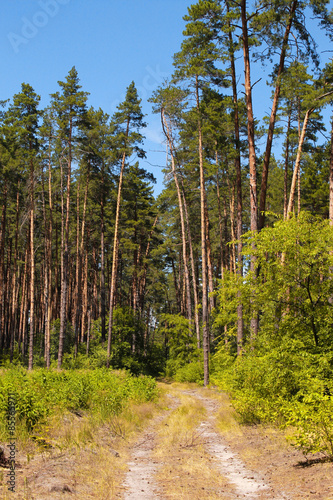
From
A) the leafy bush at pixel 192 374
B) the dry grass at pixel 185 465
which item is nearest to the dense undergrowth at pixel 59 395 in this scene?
the dry grass at pixel 185 465

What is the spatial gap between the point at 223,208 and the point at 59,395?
85.0 feet

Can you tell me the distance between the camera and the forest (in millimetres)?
9055

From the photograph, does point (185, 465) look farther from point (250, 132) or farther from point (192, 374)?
point (192, 374)

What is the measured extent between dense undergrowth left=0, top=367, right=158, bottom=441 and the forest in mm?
3038

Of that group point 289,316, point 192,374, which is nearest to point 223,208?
point 192,374

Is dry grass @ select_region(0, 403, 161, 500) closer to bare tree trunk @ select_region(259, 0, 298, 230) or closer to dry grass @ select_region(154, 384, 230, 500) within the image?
dry grass @ select_region(154, 384, 230, 500)

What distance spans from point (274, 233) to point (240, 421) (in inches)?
203

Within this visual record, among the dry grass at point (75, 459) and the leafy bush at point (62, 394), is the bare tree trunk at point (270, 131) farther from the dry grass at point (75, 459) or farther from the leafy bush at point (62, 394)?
the dry grass at point (75, 459)

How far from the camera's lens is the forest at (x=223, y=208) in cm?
905

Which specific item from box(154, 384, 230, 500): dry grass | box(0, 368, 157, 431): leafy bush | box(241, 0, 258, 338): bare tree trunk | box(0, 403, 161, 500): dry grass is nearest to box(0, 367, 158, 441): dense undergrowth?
box(0, 368, 157, 431): leafy bush

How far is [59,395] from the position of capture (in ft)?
32.6

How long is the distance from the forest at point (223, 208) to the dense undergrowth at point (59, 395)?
3038mm

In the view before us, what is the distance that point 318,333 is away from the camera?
8977mm

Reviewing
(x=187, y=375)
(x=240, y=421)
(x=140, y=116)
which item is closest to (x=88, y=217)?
(x=140, y=116)
